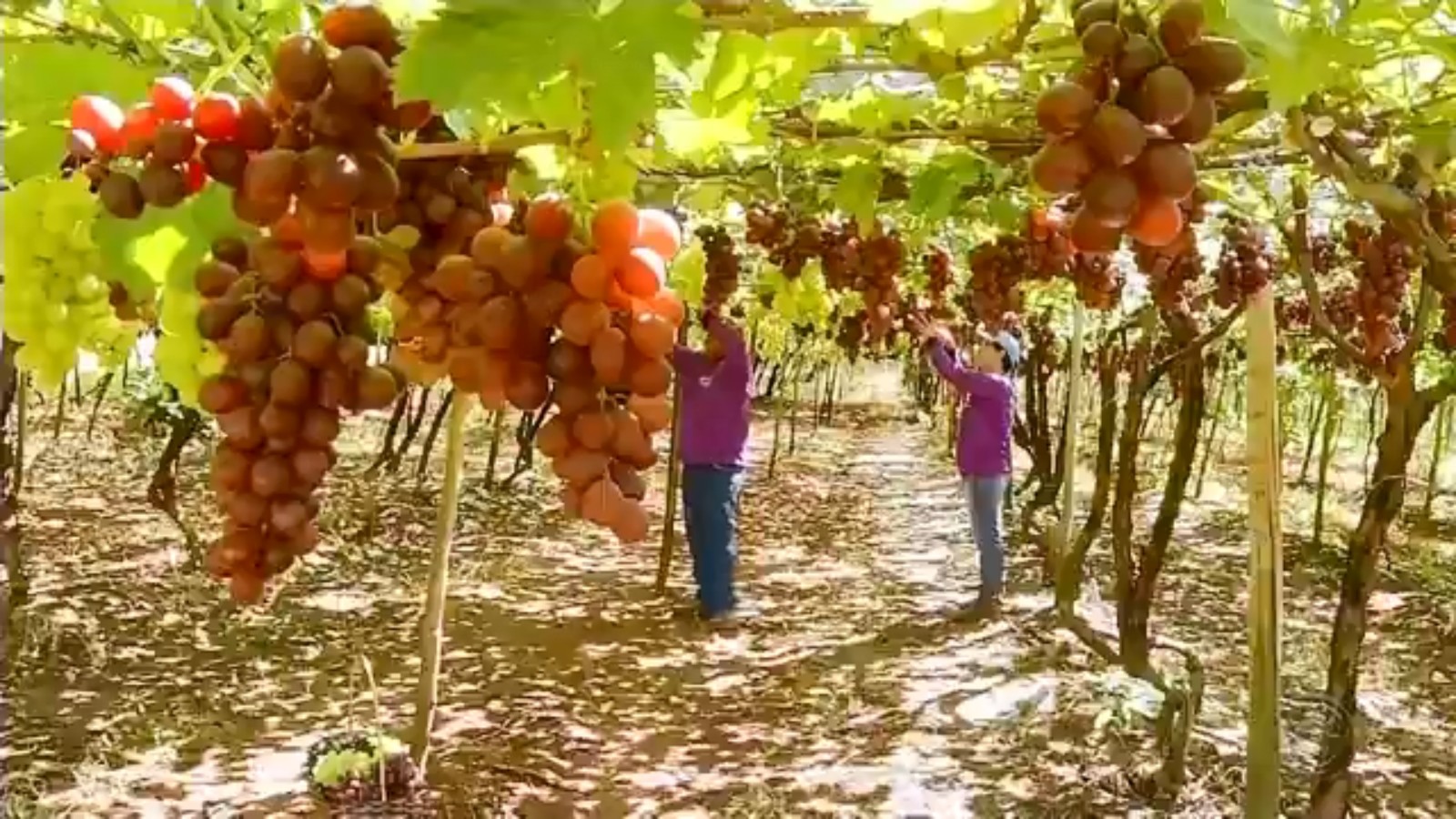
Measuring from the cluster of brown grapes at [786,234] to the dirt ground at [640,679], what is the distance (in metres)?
1.75

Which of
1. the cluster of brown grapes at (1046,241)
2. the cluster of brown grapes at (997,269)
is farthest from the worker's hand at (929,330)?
the cluster of brown grapes at (1046,241)

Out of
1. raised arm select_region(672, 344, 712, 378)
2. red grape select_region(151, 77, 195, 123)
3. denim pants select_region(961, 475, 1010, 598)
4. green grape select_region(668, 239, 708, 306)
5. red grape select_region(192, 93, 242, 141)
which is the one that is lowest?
denim pants select_region(961, 475, 1010, 598)

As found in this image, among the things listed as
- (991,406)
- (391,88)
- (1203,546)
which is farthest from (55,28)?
(1203,546)

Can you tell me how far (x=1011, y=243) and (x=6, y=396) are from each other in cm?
358

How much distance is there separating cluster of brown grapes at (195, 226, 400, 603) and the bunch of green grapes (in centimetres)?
30

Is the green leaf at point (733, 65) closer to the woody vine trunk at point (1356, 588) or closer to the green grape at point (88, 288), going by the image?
the green grape at point (88, 288)

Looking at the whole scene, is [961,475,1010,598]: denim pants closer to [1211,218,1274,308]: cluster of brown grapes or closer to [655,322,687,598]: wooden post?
[655,322,687,598]: wooden post

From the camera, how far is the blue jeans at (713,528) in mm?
7125

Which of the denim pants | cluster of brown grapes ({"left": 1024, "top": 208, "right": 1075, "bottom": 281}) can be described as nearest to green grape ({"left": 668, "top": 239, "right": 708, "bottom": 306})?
cluster of brown grapes ({"left": 1024, "top": 208, "right": 1075, "bottom": 281})

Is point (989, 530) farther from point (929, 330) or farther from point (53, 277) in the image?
point (53, 277)

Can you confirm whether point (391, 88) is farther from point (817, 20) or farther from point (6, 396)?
point (6, 396)

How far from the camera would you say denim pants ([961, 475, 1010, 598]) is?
303 inches

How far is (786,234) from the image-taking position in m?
5.32

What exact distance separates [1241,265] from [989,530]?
3.87m
